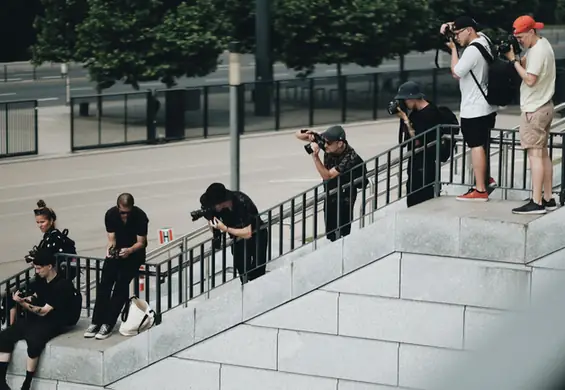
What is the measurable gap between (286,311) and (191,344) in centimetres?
97

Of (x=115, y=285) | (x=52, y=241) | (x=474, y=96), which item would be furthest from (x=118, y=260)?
(x=474, y=96)

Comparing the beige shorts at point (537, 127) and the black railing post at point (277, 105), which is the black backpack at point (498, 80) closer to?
the beige shorts at point (537, 127)

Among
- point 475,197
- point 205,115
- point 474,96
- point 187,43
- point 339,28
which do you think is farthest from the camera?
point 339,28

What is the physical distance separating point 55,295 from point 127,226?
94 centimetres

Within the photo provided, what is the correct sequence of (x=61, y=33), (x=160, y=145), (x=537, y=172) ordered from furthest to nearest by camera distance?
(x=61, y=33)
(x=160, y=145)
(x=537, y=172)

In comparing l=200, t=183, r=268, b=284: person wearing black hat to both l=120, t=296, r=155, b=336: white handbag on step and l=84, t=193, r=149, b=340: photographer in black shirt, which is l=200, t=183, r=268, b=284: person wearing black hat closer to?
l=84, t=193, r=149, b=340: photographer in black shirt

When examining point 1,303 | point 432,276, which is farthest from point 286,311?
point 1,303

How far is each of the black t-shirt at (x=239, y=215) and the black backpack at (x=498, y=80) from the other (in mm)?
2205

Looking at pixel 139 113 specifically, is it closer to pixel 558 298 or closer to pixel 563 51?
pixel 558 298

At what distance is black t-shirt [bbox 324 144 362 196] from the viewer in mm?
10180

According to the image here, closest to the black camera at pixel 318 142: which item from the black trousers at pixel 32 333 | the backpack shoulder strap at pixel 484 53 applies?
the backpack shoulder strap at pixel 484 53

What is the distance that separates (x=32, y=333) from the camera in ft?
34.7

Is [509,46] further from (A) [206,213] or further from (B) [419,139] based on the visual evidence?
(A) [206,213]

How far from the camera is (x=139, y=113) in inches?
1212
